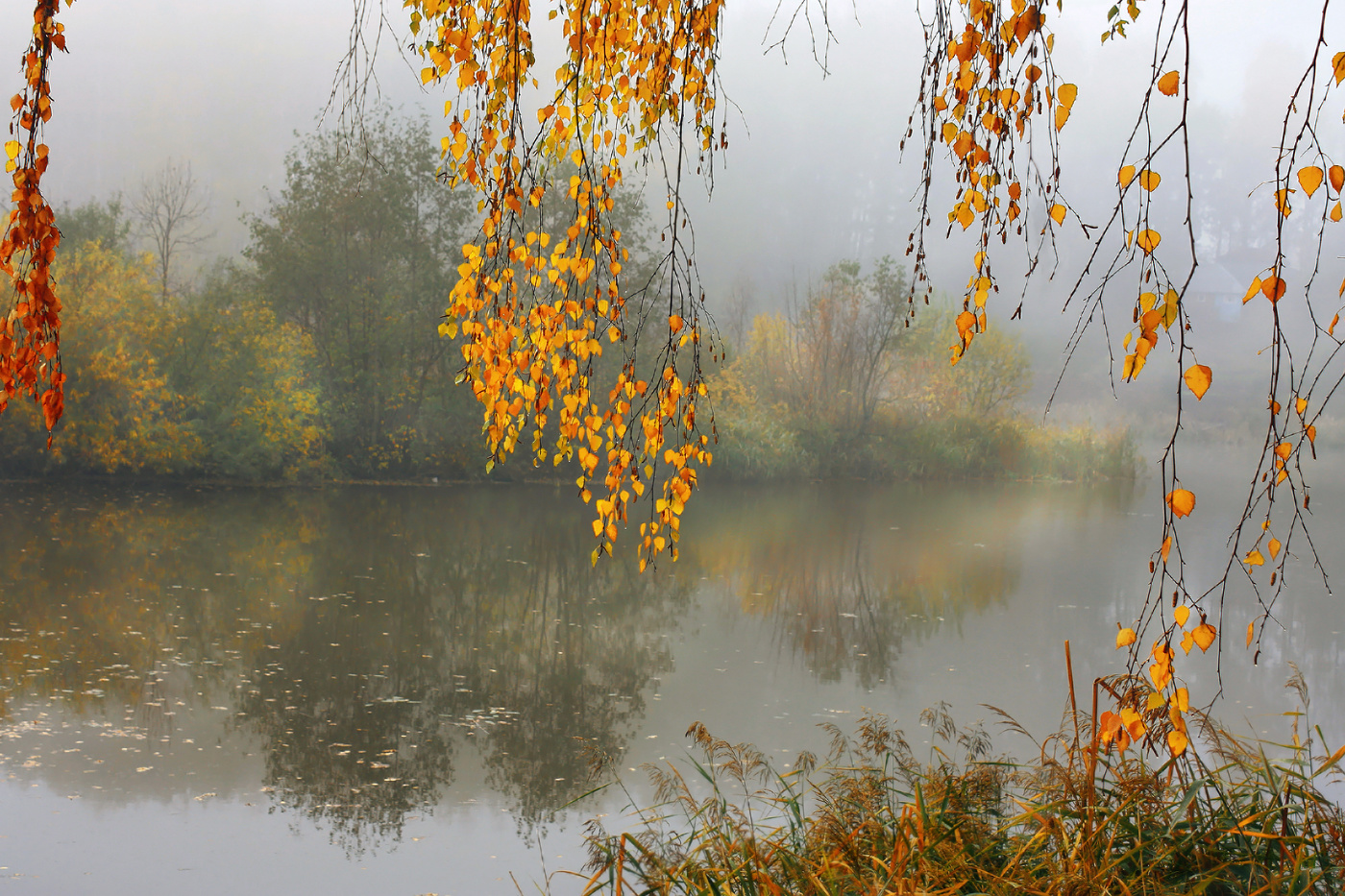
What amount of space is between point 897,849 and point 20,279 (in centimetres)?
191

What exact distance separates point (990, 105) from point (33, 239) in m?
1.82

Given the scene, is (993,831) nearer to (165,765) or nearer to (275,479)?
(165,765)

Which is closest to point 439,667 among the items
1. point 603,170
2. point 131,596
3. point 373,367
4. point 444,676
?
point 444,676

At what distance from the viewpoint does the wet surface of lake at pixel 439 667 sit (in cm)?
381

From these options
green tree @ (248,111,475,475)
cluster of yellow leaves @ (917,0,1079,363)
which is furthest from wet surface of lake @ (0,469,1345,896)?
green tree @ (248,111,475,475)

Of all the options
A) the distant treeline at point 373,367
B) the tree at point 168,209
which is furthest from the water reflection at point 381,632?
the tree at point 168,209

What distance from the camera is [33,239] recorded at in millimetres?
1913

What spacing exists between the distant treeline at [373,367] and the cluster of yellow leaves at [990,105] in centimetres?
1272

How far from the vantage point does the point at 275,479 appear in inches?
631

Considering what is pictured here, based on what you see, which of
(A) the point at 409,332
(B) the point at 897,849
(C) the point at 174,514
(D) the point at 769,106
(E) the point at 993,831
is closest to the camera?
(B) the point at 897,849

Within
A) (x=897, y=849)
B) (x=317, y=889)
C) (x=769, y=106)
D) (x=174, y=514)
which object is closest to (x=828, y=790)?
(x=897, y=849)

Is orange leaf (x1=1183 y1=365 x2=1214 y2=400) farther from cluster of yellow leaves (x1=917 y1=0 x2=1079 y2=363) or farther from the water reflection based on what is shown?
the water reflection

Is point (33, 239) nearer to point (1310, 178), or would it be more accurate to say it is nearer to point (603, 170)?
point (603, 170)

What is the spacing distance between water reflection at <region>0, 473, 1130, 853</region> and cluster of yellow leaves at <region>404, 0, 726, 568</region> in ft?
3.93
